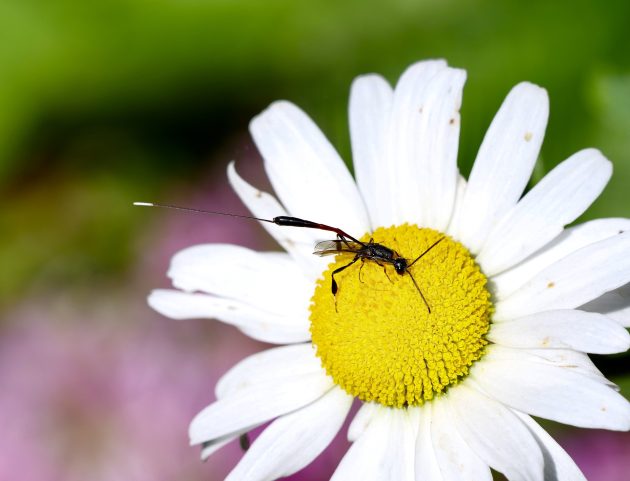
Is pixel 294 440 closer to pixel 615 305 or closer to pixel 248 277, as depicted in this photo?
pixel 248 277

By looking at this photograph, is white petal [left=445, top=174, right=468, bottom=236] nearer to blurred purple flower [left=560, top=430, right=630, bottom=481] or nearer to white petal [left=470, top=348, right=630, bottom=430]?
white petal [left=470, top=348, right=630, bottom=430]

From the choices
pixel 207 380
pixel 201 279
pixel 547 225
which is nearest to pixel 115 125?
pixel 207 380

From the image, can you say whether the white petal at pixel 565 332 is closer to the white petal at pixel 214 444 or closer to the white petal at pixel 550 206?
the white petal at pixel 550 206

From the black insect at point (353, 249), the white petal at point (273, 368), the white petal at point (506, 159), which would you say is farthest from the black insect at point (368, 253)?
the white petal at point (273, 368)

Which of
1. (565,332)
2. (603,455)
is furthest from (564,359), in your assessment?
(603,455)

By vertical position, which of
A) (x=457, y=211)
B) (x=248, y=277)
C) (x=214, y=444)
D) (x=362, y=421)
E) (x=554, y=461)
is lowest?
(x=554, y=461)

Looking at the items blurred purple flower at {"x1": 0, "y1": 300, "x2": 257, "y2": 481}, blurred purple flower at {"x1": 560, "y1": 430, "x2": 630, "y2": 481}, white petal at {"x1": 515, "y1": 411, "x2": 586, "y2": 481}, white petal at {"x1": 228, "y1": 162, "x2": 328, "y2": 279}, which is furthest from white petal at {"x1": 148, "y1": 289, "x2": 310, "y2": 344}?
blurred purple flower at {"x1": 560, "y1": 430, "x2": 630, "y2": 481}

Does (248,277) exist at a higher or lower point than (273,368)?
higher
